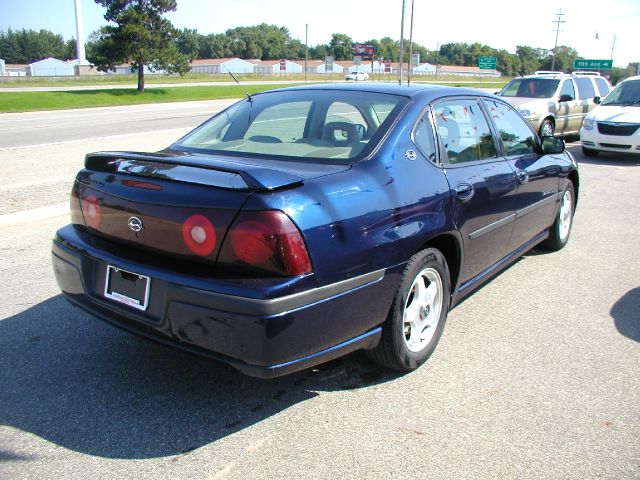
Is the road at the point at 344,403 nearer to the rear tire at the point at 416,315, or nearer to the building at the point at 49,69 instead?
the rear tire at the point at 416,315

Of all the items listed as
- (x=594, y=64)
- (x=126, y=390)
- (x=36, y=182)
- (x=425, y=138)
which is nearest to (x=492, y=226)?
(x=425, y=138)

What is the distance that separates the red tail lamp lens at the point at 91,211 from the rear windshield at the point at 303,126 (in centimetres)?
74

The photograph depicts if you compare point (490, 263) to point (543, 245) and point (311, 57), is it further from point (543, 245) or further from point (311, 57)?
point (311, 57)

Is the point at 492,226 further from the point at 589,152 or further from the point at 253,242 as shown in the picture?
the point at 589,152

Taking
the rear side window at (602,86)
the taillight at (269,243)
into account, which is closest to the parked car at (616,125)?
the rear side window at (602,86)

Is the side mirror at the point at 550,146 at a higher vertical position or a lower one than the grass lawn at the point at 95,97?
higher

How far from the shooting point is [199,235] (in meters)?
2.58

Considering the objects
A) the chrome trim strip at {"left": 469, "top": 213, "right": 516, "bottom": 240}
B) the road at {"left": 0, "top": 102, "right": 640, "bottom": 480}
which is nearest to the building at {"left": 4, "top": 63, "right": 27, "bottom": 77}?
the road at {"left": 0, "top": 102, "right": 640, "bottom": 480}

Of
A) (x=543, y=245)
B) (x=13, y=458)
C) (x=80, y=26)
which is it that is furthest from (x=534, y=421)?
(x=80, y=26)

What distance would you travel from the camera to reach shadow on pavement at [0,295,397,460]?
2.66 metres

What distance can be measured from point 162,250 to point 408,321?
141 centimetres

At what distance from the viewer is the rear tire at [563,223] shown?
220 inches

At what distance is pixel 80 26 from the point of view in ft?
178

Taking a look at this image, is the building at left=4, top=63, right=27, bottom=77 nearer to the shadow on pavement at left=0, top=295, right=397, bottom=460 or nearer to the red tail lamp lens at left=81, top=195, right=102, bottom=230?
the shadow on pavement at left=0, top=295, right=397, bottom=460
